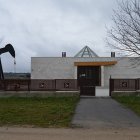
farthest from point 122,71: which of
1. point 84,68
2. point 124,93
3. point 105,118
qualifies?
point 105,118

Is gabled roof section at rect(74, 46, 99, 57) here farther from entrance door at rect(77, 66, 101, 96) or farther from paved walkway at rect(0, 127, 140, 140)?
paved walkway at rect(0, 127, 140, 140)

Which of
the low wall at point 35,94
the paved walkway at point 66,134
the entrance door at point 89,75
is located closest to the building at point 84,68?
the entrance door at point 89,75

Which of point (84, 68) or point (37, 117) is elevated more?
point (84, 68)

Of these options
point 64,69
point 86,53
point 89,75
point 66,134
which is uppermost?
point 86,53

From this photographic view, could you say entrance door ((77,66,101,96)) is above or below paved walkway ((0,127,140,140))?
above

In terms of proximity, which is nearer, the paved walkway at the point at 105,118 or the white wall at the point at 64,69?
the paved walkway at the point at 105,118

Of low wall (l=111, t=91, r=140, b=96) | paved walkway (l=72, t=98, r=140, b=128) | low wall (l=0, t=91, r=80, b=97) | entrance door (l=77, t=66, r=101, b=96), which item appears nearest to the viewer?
paved walkway (l=72, t=98, r=140, b=128)

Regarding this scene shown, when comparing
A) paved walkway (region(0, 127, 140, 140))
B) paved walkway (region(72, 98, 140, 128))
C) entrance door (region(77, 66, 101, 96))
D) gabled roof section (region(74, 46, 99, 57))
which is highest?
gabled roof section (region(74, 46, 99, 57))

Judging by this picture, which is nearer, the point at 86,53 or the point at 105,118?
the point at 105,118

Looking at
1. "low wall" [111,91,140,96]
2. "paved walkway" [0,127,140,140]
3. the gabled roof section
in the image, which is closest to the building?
the gabled roof section

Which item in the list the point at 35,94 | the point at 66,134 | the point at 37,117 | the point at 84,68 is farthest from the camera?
the point at 84,68

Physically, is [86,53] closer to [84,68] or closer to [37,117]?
[84,68]

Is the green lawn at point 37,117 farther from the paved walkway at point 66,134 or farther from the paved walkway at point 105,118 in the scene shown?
the paved walkway at point 66,134

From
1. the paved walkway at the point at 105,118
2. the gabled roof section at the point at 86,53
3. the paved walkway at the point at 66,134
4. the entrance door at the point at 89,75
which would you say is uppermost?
the gabled roof section at the point at 86,53
